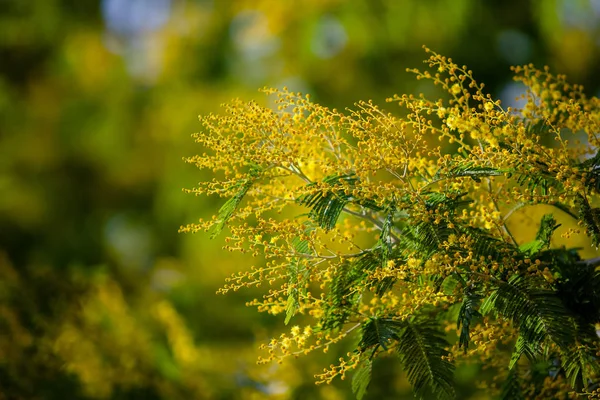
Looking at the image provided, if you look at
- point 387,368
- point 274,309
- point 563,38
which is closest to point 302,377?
point 387,368

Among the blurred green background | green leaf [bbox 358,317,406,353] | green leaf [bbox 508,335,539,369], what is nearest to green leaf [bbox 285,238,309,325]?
green leaf [bbox 358,317,406,353]

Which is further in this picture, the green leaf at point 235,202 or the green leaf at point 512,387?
the green leaf at point 512,387

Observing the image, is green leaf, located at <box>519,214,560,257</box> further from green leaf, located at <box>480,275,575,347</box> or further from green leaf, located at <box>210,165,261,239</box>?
green leaf, located at <box>210,165,261,239</box>

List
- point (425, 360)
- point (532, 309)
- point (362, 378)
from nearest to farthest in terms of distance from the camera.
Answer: point (532, 309) < point (425, 360) < point (362, 378)

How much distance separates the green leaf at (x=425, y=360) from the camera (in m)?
1.57

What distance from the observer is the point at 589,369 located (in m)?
1.51

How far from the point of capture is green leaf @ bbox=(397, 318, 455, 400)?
1.57 metres

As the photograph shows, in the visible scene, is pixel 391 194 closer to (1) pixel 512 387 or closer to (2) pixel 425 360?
(2) pixel 425 360

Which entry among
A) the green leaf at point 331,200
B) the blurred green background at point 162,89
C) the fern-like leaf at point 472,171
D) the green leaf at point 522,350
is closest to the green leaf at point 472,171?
the fern-like leaf at point 472,171

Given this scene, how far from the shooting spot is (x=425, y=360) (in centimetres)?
159

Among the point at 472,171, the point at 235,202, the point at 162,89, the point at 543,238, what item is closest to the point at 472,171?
the point at 472,171

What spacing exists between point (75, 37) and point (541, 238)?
516 cm

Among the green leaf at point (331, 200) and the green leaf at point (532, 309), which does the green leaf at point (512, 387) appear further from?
the green leaf at point (331, 200)

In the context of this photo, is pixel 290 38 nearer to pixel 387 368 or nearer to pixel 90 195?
pixel 90 195
